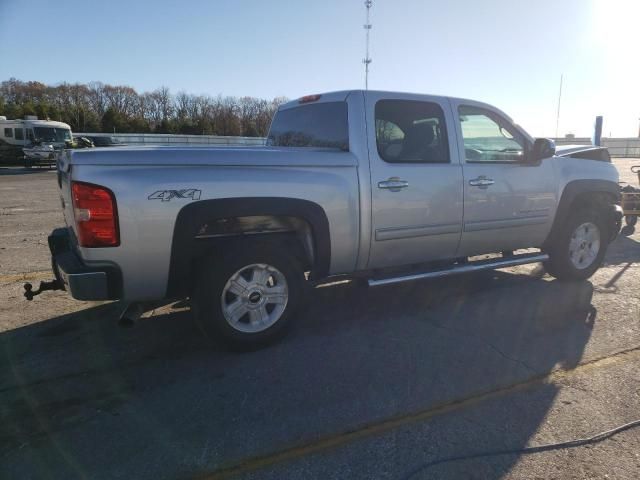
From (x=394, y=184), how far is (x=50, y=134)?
3459 centimetres

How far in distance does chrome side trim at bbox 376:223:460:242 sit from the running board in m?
0.37

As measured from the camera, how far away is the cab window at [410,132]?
4.27 meters

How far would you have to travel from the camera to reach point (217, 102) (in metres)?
62.4

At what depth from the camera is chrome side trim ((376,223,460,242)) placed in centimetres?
416

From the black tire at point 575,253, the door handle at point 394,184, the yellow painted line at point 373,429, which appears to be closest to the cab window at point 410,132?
the door handle at point 394,184

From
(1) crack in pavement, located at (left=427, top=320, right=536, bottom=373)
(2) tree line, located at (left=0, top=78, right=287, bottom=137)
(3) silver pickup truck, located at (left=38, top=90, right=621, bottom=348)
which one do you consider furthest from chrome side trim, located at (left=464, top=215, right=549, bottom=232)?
(2) tree line, located at (left=0, top=78, right=287, bottom=137)

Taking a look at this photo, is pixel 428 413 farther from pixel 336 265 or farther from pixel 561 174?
pixel 561 174

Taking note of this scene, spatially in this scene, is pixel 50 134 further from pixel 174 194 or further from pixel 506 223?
pixel 506 223

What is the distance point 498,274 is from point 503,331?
2051 millimetres

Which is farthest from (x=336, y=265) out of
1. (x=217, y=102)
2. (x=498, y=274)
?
(x=217, y=102)

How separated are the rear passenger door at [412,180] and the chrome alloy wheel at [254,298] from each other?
932 millimetres

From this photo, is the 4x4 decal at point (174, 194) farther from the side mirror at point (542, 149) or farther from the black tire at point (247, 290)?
the side mirror at point (542, 149)

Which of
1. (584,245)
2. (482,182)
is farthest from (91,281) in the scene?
(584,245)

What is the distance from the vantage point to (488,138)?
195 inches
